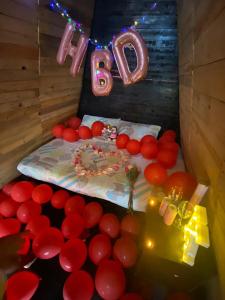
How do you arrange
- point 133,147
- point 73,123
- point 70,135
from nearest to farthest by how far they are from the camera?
point 133,147, point 70,135, point 73,123

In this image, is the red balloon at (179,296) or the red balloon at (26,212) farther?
the red balloon at (26,212)

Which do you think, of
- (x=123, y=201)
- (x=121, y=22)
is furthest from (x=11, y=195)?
(x=121, y=22)

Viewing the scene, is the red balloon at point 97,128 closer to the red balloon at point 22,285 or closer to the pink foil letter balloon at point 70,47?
the pink foil letter balloon at point 70,47

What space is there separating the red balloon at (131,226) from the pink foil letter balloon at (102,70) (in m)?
1.17

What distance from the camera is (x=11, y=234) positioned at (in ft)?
5.04

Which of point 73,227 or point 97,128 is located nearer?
point 73,227

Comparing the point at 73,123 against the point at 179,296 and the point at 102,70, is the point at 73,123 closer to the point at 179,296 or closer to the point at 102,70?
the point at 102,70

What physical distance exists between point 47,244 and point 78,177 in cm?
56

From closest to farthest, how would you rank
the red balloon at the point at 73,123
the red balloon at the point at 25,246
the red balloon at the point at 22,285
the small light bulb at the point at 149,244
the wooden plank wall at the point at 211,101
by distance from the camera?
1. the wooden plank wall at the point at 211,101
2. the small light bulb at the point at 149,244
3. the red balloon at the point at 22,285
4. the red balloon at the point at 25,246
5. the red balloon at the point at 73,123

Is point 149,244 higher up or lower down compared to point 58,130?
lower down

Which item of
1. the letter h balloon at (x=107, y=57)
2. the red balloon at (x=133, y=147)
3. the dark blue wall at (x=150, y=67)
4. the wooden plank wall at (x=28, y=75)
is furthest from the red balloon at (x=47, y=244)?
the dark blue wall at (x=150, y=67)

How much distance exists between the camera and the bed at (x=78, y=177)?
5.26 feet

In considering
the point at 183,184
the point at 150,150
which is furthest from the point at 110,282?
the point at 150,150

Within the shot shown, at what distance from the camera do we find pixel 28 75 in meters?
1.88
